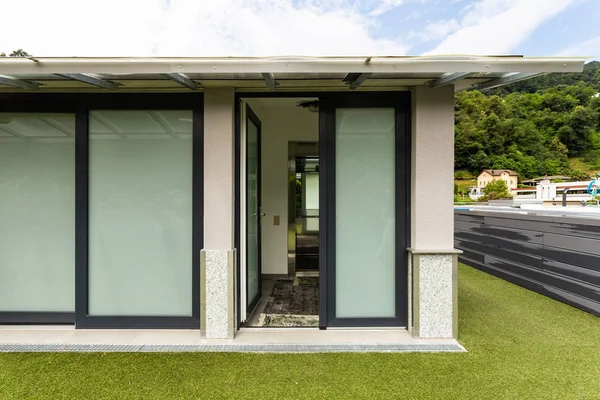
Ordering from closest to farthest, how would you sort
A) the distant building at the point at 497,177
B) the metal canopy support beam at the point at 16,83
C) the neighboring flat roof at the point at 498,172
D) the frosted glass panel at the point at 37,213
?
the metal canopy support beam at the point at 16,83, the frosted glass panel at the point at 37,213, the distant building at the point at 497,177, the neighboring flat roof at the point at 498,172

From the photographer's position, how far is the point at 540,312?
4.23 metres

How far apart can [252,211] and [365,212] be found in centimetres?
149

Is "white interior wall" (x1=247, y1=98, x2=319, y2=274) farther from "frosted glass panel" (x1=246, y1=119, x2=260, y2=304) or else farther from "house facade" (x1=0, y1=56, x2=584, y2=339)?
"house facade" (x1=0, y1=56, x2=584, y2=339)

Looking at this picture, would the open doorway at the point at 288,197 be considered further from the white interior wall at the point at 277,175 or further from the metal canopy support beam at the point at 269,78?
the metal canopy support beam at the point at 269,78

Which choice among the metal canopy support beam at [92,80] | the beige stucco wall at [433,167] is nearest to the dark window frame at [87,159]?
the metal canopy support beam at [92,80]

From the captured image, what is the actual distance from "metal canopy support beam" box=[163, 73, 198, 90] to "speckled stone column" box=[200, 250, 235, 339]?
1.58 meters

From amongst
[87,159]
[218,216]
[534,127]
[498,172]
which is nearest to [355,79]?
[218,216]

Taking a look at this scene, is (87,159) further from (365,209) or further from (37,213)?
(365,209)

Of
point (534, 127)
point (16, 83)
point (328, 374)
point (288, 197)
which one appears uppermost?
point (534, 127)

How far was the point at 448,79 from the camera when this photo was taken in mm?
3090

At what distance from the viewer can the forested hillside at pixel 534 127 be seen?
3262cm

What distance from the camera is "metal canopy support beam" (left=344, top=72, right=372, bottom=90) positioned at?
297 centimetres

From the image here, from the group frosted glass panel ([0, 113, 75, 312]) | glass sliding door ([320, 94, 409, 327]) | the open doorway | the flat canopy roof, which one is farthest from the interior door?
frosted glass panel ([0, 113, 75, 312])

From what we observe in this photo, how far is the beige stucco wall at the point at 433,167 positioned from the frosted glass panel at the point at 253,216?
6.23 ft
